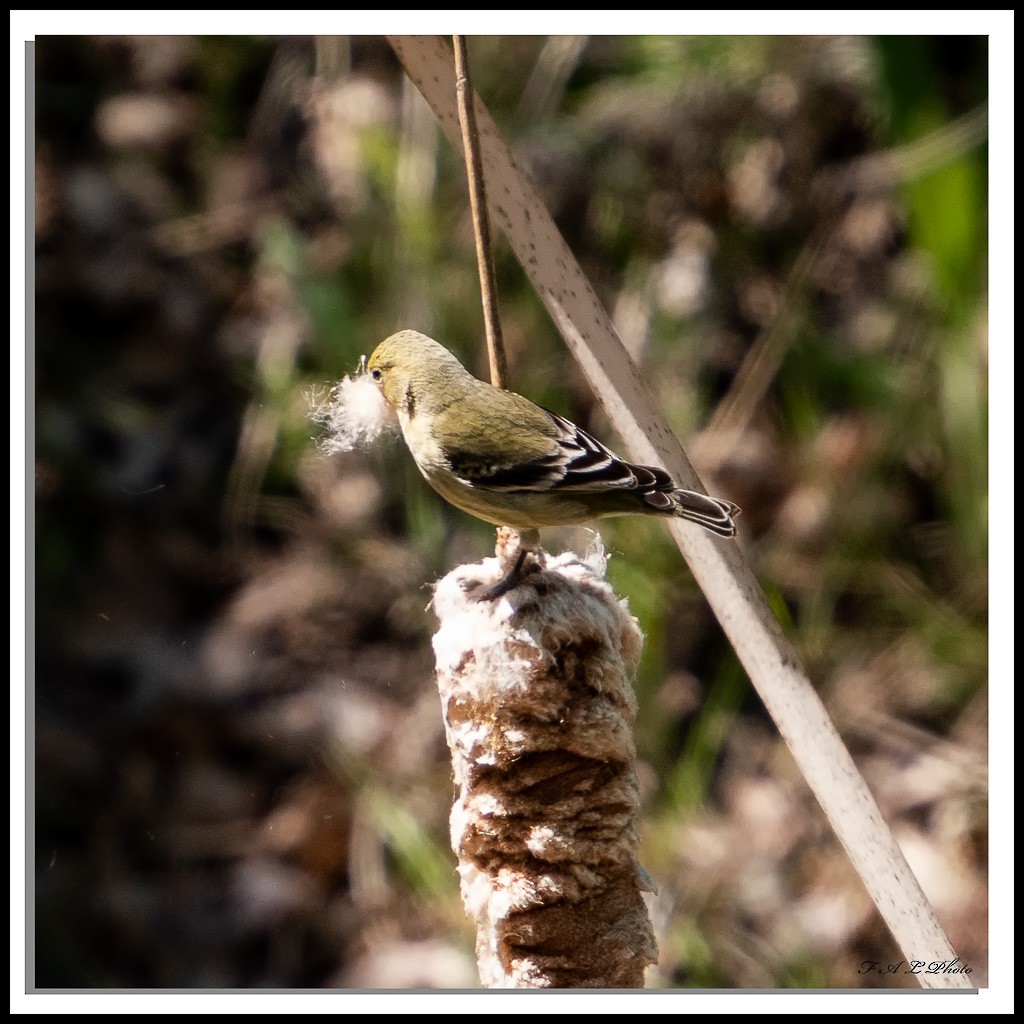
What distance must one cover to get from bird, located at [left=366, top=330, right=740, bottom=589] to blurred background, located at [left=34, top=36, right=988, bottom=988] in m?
1.65

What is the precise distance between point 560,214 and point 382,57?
1127mm

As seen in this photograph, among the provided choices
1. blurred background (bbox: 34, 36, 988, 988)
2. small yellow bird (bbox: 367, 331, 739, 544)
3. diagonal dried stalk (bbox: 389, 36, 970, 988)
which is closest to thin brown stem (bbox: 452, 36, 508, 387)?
diagonal dried stalk (bbox: 389, 36, 970, 988)

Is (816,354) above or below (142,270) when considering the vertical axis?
below

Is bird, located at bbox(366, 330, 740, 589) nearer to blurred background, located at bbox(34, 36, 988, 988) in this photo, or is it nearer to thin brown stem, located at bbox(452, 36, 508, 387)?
thin brown stem, located at bbox(452, 36, 508, 387)

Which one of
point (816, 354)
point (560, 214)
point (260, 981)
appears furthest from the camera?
point (560, 214)

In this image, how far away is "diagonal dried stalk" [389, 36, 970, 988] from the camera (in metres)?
1.69

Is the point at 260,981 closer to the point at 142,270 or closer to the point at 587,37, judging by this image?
the point at 142,270

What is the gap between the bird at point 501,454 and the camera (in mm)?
2215

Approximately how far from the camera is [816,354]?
15.7 feet

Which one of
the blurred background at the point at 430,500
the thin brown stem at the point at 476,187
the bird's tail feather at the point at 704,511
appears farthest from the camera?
the blurred background at the point at 430,500

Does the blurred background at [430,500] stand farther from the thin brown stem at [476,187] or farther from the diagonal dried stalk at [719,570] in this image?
the thin brown stem at [476,187]

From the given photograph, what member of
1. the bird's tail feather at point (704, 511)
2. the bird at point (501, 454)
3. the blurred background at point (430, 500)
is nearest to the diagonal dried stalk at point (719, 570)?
the bird's tail feather at point (704, 511)

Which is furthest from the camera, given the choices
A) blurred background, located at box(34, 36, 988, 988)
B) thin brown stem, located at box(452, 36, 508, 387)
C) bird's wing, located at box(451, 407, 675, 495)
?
blurred background, located at box(34, 36, 988, 988)

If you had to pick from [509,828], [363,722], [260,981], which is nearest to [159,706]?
[363,722]
